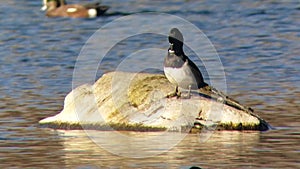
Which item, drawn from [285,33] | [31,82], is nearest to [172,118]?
[31,82]

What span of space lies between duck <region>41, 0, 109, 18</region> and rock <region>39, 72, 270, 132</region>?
560 inches

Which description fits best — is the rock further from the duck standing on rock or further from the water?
the water

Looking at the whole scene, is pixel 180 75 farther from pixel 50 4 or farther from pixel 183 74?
pixel 50 4

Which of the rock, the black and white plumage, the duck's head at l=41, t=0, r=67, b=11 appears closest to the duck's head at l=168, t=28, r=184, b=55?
the black and white plumage

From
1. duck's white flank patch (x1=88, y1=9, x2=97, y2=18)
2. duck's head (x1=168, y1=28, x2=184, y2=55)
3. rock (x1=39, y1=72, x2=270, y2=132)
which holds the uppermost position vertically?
duck's white flank patch (x1=88, y1=9, x2=97, y2=18)

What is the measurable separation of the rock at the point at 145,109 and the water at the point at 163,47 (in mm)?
239

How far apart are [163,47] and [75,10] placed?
24.0 feet

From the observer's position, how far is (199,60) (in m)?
20.0

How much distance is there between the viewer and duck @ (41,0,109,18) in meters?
28.2

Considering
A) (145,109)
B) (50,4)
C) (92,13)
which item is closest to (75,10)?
(92,13)

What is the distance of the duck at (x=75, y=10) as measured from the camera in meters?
28.2

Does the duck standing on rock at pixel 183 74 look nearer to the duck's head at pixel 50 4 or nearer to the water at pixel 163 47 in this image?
the water at pixel 163 47

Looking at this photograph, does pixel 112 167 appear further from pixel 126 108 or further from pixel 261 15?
pixel 261 15

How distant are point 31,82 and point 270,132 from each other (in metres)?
6.23
